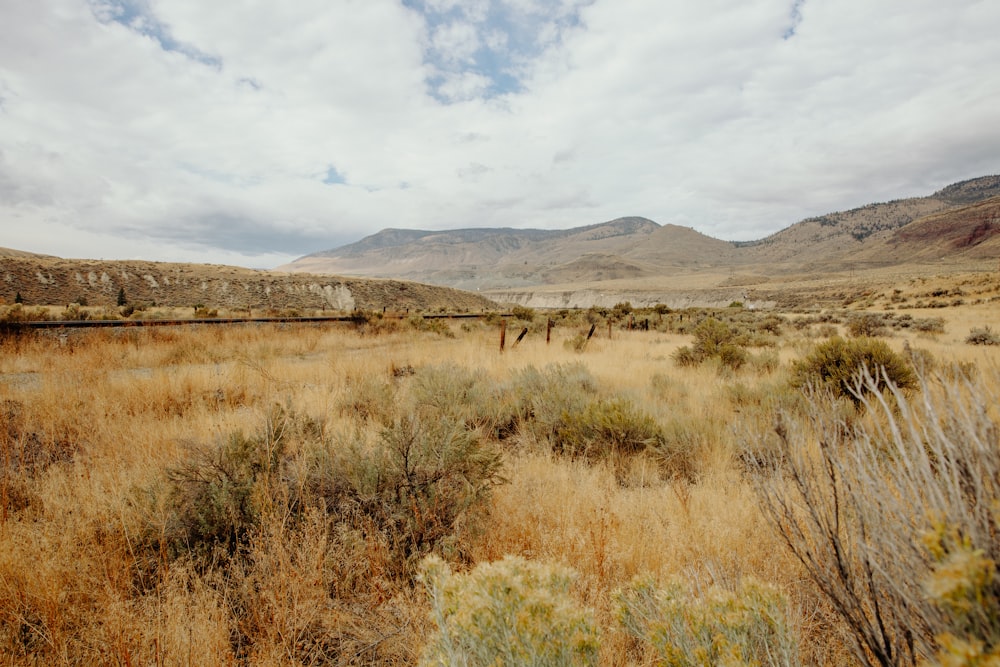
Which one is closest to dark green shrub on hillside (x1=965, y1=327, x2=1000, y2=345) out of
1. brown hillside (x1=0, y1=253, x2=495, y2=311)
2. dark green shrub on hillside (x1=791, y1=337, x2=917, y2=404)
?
dark green shrub on hillside (x1=791, y1=337, x2=917, y2=404)

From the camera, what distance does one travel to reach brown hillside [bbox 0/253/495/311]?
42.4m

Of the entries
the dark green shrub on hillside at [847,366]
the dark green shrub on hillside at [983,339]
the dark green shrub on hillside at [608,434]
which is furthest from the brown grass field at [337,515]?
the dark green shrub on hillside at [983,339]

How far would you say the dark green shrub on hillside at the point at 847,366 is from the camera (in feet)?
19.2

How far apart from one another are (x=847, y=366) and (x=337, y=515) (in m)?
6.81

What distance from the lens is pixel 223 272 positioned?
57.0 metres

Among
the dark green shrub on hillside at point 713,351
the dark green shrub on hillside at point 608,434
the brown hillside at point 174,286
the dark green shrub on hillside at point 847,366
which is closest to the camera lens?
the dark green shrub on hillside at point 608,434

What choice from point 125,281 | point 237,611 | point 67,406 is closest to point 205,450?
point 237,611

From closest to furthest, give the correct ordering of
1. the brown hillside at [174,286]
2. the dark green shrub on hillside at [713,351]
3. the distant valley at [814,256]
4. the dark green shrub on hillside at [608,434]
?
the dark green shrub on hillside at [608,434]
the dark green shrub on hillside at [713,351]
the brown hillside at [174,286]
the distant valley at [814,256]

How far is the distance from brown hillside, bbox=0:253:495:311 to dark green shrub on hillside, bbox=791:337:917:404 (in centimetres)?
3646

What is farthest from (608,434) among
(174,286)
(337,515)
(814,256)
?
(814,256)

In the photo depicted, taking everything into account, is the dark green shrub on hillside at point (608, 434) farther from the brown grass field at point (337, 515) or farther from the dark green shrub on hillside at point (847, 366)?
the dark green shrub on hillside at point (847, 366)

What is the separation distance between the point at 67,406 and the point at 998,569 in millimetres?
A: 7223

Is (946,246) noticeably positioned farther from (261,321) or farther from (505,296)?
(261,321)

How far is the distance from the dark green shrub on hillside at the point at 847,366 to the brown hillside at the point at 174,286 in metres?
36.5
